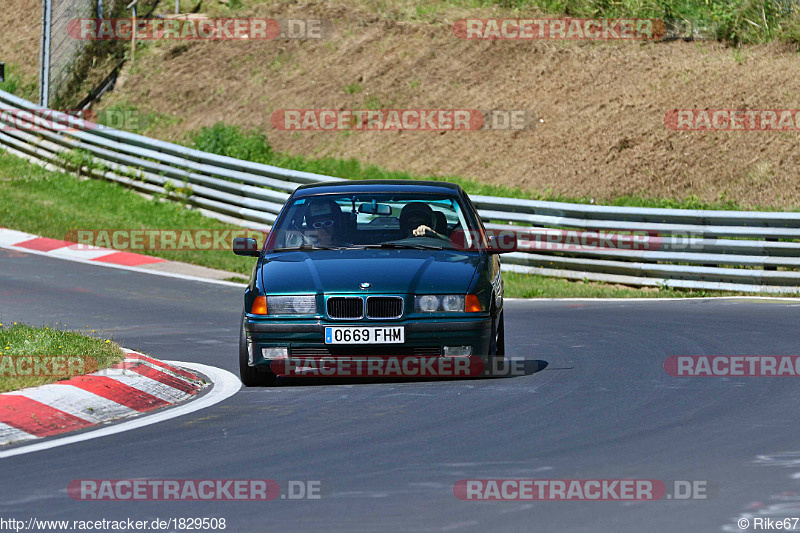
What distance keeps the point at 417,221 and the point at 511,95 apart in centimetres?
1745

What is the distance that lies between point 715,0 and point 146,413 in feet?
77.6

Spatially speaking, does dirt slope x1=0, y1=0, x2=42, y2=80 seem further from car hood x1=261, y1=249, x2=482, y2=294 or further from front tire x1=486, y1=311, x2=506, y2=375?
front tire x1=486, y1=311, x2=506, y2=375

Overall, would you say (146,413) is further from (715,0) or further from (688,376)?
(715,0)

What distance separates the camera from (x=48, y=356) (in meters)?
9.72

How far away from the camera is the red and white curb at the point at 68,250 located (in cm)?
2047

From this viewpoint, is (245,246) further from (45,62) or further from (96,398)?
(45,62)

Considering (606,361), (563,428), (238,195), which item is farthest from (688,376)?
(238,195)

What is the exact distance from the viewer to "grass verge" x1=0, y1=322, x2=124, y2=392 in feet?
29.5

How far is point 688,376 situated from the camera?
10250mm

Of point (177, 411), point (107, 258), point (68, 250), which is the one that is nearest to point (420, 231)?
point (177, 411)

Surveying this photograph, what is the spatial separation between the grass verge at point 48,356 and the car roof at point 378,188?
213 centimetres

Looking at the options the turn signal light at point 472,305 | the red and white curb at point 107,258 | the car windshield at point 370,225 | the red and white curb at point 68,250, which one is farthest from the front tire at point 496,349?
the red and white curb at point 68,250

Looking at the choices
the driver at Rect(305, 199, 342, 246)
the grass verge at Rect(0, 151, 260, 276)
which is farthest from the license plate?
the grass verge at Rect(0, 151, 260, 276)

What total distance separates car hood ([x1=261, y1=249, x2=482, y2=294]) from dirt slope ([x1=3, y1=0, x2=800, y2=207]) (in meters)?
12.8
